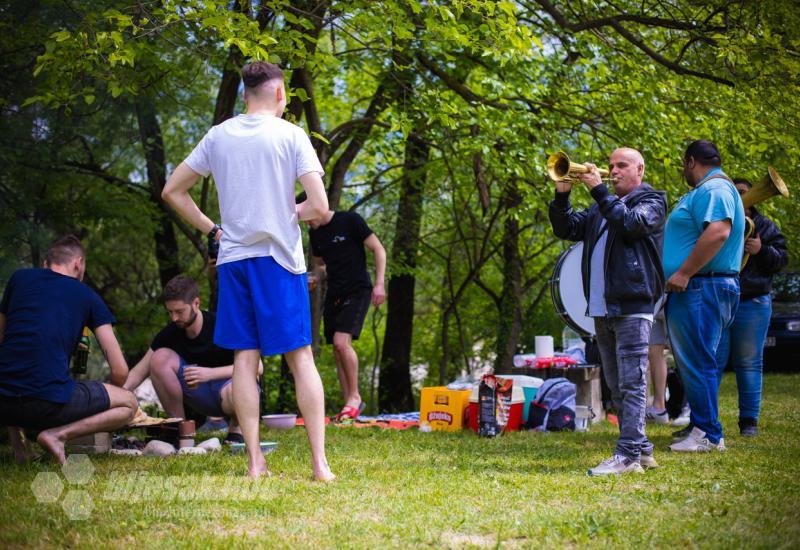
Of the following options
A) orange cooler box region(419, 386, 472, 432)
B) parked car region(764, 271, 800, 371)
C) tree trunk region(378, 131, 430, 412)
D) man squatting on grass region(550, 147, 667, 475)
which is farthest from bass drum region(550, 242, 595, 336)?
parked car region(764, 271, 800, 371)

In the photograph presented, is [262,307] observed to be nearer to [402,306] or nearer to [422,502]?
[422,502]

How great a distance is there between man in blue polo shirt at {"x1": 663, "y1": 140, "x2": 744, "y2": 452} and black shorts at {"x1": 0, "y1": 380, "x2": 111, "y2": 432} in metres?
3.65

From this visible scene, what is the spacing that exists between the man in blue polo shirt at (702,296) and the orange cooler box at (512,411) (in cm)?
176

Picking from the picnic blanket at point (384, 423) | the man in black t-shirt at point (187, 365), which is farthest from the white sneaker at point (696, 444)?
the man in black t-shirt at point (187, 365)

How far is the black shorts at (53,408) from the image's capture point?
4605 millimetres

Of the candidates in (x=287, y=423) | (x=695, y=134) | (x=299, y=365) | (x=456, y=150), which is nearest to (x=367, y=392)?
(x=456, y=150)

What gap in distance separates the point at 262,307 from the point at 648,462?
2.37m

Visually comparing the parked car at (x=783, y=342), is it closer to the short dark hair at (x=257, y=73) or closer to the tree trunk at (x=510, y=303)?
the tree trunk at (x=510, y=303)

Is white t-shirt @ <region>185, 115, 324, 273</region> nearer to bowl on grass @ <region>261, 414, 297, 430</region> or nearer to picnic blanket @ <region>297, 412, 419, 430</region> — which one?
bowl on grass @ <region>261, 414, 297, 430</region>

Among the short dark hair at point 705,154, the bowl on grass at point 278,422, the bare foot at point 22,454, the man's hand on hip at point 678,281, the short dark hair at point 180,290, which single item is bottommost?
the bowl on grass at point 278,422

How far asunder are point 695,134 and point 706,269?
5334mm

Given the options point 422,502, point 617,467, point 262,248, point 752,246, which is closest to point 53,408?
point 262,248

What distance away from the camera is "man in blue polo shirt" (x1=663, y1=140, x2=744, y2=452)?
540cm
